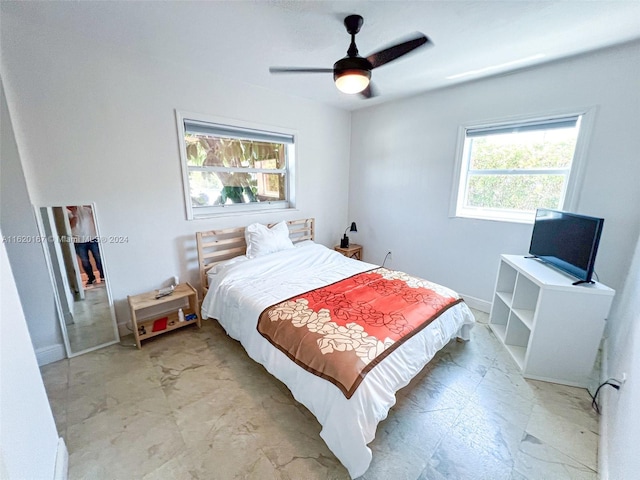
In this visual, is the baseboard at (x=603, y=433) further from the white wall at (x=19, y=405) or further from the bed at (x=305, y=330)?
the white wall at (x=19, y=405)

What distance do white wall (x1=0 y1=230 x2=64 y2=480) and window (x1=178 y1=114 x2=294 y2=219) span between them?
171 cm

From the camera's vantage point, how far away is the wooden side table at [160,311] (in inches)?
90.3

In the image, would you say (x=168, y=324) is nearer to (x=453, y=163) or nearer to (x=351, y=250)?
(x=351, y=250)

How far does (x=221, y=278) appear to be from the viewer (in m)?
2.44

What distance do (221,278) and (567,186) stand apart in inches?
134

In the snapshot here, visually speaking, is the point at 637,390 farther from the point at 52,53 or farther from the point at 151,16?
the point at 52,53

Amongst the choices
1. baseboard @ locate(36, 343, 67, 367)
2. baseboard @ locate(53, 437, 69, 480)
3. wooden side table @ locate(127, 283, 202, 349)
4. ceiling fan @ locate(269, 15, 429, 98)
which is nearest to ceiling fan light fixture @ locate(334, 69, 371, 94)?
ceiling fan @ locate(269, 15, 429, 98)

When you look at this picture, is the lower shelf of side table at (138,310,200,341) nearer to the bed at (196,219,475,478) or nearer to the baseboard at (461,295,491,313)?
the bed at (196,219,475,478)

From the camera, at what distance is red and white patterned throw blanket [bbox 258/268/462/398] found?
1405mm

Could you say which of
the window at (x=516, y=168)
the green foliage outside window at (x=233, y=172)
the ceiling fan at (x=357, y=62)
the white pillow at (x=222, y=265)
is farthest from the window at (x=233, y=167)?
the window at (x=516, y=168)

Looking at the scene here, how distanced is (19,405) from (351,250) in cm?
331

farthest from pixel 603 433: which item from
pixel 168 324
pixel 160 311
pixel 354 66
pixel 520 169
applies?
pixel 160 311

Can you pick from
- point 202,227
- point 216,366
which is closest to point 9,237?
point 202,227

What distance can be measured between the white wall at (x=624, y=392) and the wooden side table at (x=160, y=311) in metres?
2.94
